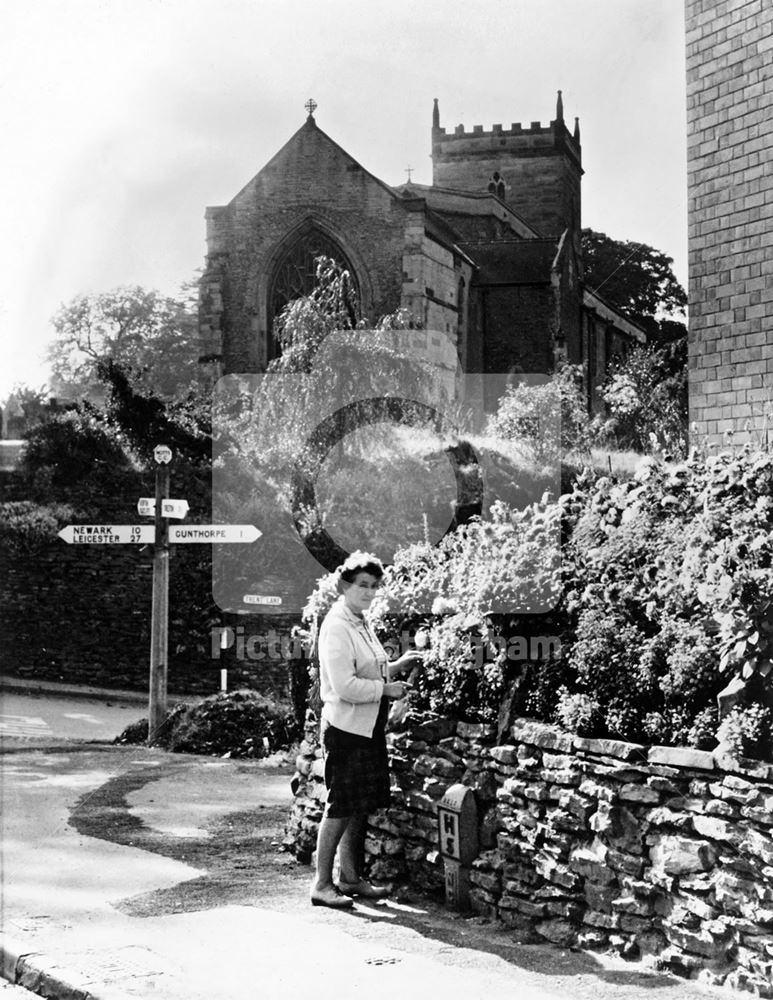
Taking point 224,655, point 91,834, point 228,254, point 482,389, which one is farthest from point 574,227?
point 91,834

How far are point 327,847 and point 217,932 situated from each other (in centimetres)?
73

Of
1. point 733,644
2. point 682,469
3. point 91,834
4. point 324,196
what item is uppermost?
point 324,196

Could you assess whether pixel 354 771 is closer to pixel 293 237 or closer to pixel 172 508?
pixel 172 508

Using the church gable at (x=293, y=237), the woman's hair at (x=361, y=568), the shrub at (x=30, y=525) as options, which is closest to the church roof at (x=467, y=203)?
the church gable at (x=293, y=237)

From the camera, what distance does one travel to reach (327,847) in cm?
596

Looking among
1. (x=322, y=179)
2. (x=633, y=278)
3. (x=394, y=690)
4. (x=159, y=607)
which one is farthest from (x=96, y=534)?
(x=322, y=179)

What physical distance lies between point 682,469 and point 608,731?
1.24 metres

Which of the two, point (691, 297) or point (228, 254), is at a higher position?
point (228, 254)

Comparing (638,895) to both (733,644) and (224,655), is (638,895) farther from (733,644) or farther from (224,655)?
(224,655)

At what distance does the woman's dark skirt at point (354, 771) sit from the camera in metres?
5.95

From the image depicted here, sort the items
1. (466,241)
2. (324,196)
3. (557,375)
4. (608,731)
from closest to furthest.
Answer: (608,731), (557,375), (324,196), (466,241)

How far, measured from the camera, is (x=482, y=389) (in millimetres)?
24984

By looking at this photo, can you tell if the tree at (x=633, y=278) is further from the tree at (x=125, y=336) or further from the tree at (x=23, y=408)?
the tree at (x=125, y=336)

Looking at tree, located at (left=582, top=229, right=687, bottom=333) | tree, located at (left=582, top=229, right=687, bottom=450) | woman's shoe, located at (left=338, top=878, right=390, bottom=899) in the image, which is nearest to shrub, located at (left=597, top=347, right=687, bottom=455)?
tree, located at (left=582, top=229, right=687, bottom=450)
